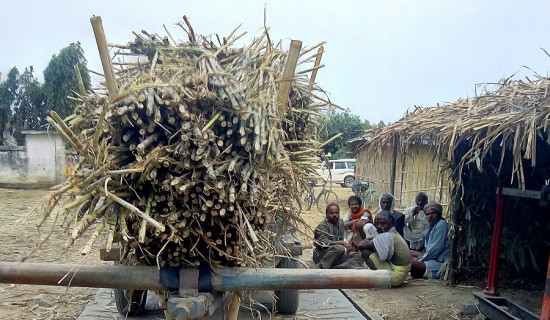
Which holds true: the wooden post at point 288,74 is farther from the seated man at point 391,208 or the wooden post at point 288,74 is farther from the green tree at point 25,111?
the green tree at point 25,111

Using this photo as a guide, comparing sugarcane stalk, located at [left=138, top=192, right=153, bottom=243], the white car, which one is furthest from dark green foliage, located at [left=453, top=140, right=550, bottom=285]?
the white car

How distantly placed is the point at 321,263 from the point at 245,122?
509 centimetres

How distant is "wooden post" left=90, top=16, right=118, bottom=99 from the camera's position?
260cm

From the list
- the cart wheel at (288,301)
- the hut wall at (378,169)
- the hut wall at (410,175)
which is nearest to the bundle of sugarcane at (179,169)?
the cart wheel at (288,301)

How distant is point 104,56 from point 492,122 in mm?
4187

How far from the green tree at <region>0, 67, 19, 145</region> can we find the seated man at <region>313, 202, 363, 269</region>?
66.9 ft

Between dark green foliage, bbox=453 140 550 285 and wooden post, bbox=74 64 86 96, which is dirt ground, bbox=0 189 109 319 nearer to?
wooden post, bbox=74 64 86 96

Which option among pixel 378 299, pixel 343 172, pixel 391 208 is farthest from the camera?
pixel 343 172

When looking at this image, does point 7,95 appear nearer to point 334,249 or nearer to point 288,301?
point 334,249

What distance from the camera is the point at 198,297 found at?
8.71 feet

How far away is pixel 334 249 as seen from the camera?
7137 mm

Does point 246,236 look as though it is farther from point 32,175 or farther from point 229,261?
point 32,175

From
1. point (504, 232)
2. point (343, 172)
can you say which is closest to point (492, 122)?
point (504, 232)

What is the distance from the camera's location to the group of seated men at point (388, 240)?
7191 mm
